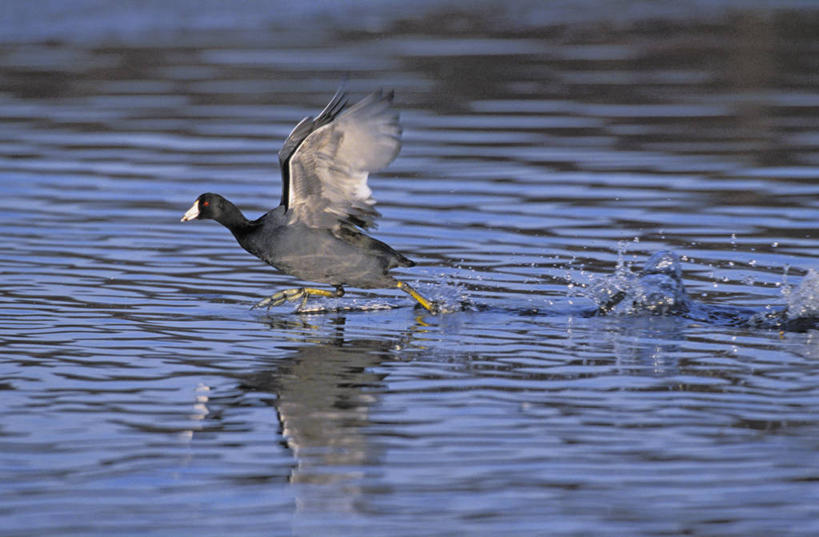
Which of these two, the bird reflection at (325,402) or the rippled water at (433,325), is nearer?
the rippled water at (433,325)

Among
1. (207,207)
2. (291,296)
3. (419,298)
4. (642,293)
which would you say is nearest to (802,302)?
(642,293)

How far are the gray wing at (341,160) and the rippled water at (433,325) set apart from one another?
2.22 ft

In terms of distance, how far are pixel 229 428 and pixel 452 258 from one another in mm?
4580

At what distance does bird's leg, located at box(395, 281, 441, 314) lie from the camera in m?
9.83

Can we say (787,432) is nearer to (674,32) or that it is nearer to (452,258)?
(452,258)

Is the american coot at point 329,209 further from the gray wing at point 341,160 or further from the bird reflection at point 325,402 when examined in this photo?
the bird reflection at point 325,402

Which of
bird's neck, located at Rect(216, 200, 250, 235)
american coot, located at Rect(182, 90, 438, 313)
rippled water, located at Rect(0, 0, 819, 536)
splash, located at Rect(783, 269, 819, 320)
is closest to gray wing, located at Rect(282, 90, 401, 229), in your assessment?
american coot, located at Rect(182, 90, 438, 313)

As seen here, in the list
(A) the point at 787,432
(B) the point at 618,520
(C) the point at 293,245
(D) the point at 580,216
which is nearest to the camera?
(B) the point at 618,520

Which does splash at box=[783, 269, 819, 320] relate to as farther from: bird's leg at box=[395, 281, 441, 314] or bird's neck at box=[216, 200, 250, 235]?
bird's neck at box=[216, 200, 250, 235]

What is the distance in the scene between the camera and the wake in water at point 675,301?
9.04 m

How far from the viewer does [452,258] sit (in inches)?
445

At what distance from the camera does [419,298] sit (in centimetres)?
987

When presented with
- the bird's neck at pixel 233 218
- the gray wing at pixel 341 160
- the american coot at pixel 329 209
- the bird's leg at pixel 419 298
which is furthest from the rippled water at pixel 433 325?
the gray wing at pixel 341 160

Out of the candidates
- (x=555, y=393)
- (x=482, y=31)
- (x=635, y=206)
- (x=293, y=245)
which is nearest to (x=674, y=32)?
(x=482, y=31)
